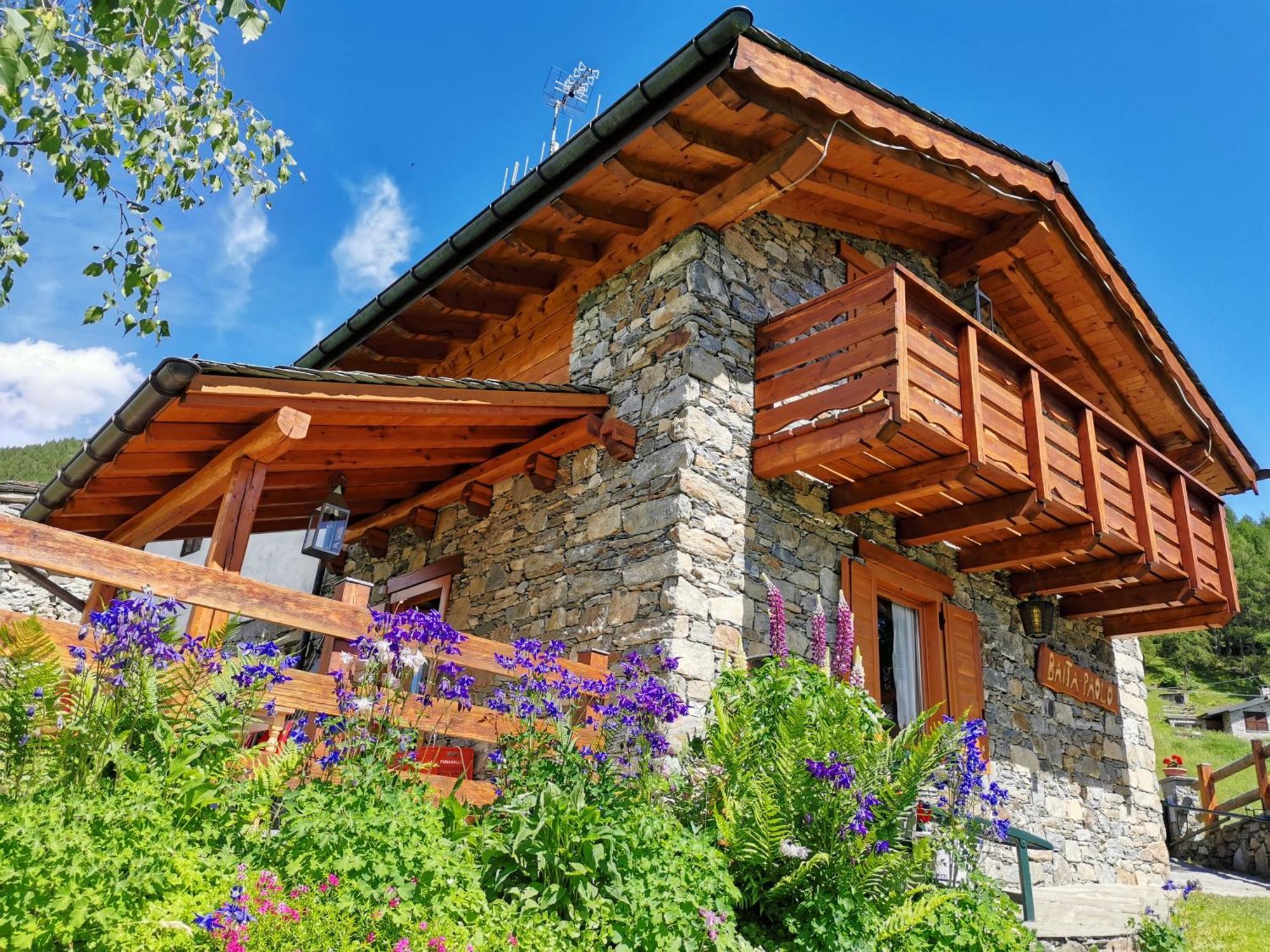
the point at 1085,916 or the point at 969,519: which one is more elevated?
the point at 969,519

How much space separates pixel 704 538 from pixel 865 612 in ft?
5.46

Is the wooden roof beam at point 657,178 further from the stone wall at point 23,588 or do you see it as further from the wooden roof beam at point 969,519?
the stone wall at point 23,588

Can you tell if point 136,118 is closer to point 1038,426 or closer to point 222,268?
point 222,268

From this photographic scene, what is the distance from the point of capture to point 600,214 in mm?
7203

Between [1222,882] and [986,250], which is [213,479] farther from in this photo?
[1222,882]

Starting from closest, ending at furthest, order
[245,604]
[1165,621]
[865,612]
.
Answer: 1. [245,604]
2. [865,612]
3. [1165,621]

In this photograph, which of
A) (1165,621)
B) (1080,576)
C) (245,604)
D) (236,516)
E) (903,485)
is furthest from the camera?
(1165,621)

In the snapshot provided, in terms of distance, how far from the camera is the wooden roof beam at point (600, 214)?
7.00 meters

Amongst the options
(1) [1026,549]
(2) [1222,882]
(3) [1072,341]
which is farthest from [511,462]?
(2) [1222,882]

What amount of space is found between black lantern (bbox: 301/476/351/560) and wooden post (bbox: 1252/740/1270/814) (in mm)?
13809

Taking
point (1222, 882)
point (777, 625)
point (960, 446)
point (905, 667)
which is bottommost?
point (1222, 882)

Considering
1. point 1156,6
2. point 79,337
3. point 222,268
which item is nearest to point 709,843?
point 79,337

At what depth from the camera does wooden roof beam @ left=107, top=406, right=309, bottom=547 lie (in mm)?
5348

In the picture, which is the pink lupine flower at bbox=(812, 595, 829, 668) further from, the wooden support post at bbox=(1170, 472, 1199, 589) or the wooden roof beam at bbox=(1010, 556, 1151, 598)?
the wooden support post at bbox=(1170, 472, 1199, 589)
